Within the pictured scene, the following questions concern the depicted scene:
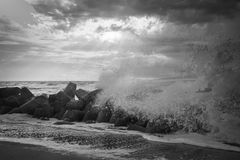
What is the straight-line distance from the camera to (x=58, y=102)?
12.2 m

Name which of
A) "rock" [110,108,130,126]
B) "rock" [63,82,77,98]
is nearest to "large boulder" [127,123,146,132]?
"rock" [110,108,130,126]

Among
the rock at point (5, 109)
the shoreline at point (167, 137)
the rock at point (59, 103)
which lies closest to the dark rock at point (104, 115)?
the shoreline at point (167, 137)

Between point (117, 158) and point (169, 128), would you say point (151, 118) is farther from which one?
point (117, 158)

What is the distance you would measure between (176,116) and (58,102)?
21.1 ft

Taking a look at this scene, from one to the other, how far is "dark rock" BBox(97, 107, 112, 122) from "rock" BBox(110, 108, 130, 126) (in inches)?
12.4

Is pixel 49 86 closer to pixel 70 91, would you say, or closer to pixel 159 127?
pixel 70 91

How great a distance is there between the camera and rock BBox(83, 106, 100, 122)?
413 inches

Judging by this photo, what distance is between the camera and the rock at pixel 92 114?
10.5 metres

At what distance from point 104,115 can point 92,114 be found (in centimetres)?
70

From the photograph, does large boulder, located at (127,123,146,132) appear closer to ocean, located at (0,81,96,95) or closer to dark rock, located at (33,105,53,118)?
dark rock, located at (33,105,53,118)

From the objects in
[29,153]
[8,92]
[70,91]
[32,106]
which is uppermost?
[70,91]

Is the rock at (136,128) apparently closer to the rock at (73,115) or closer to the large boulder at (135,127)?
the large boulder at (135,127)

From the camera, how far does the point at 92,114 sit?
1061 centimetres

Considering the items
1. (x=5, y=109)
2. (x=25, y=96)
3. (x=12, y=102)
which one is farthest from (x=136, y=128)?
(x=25, y=96)
